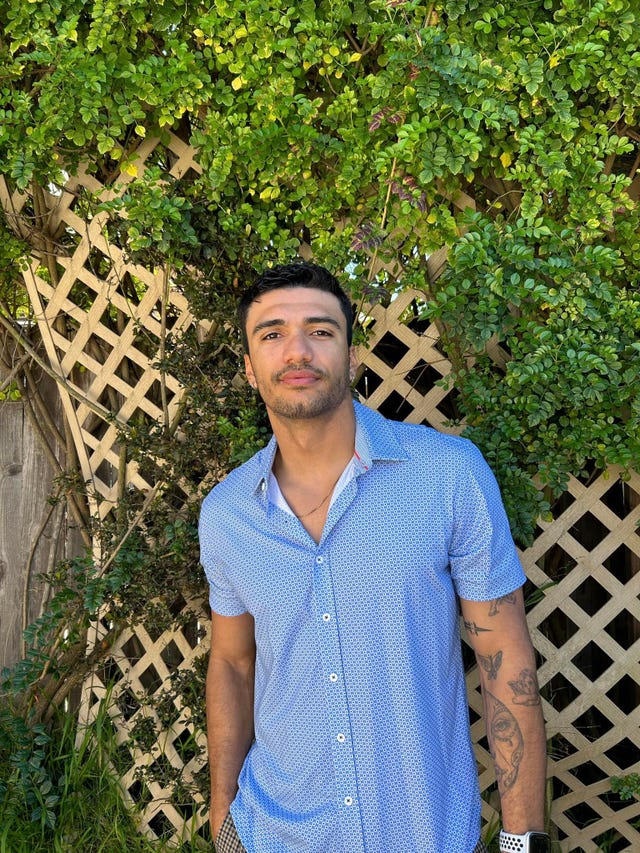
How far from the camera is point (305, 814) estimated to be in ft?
5.78

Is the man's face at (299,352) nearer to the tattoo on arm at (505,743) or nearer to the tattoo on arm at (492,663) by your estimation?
the tattoo on arm at (492,663)

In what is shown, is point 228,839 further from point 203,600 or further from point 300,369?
point 300,369

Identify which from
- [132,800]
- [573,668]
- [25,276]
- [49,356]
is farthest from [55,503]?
[573,668]

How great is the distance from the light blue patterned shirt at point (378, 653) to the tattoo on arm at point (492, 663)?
7 cm

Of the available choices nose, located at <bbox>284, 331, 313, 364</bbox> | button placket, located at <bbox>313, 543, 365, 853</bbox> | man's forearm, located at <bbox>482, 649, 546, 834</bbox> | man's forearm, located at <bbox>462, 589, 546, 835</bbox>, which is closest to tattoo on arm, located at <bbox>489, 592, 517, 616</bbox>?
man's forearm, located at <bbox>462, 589, 546, 835</bbox>

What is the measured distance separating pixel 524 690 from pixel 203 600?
49.8 inches

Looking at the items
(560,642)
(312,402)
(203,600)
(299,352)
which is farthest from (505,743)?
(203,600)

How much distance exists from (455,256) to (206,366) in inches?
34.0

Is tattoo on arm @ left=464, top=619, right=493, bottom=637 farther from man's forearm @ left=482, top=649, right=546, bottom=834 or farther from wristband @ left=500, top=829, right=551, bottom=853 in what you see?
wristband @ left=500, top=829, right=551, bottom=853

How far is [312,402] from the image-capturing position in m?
1.87

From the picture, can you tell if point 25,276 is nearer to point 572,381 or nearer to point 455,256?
point 455,256

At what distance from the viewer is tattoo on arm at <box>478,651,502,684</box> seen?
1.77 metres

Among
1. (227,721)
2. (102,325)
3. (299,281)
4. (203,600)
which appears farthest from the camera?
(102,325)

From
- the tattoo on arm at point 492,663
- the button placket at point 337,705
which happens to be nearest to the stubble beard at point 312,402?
the button placket at point 337,705
